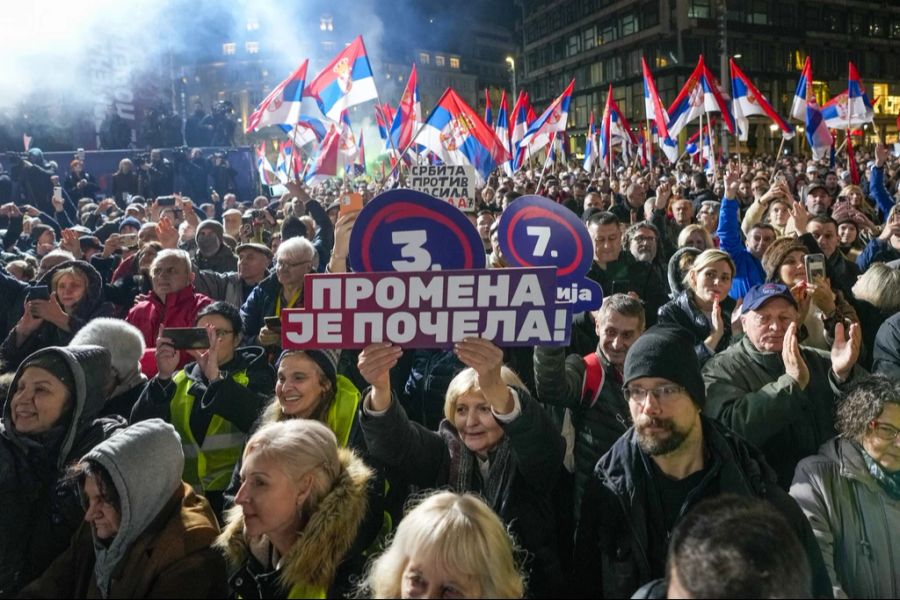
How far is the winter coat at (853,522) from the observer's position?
2.82m

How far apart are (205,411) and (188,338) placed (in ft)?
1.37

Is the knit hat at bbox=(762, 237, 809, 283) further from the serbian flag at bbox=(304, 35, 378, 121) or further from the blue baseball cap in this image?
the serbian flag at bbox=(304, 35, 378, 121)

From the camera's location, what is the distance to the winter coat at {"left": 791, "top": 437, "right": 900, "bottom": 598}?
2.82 m

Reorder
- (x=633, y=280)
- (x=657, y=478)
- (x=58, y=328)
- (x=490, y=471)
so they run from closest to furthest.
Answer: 1. (x=657, y=478)
2. (x=490, y=471)
3. (x=58, y=328)
4. (x=633, y=280)

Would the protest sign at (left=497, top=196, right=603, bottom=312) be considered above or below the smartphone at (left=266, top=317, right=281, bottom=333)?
above

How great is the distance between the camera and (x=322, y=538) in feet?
8.85

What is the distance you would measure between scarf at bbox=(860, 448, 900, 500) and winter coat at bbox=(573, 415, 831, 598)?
1.52ft

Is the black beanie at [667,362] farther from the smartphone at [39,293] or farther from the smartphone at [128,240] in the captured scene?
the smartphone at [128,240]

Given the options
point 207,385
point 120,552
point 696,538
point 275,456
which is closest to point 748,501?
point 696,538

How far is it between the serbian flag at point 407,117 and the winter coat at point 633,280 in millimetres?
8090

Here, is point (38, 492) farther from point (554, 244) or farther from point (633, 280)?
point (633, 280)

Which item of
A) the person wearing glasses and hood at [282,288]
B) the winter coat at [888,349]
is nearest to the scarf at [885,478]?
the winter coat at [888,349]

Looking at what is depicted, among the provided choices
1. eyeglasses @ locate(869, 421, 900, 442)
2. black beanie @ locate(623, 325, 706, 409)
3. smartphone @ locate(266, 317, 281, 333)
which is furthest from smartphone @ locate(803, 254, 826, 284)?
smartphone @ locate(266, 317, 281, 333)

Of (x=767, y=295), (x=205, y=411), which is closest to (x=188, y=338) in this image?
(x=205, y=411)
